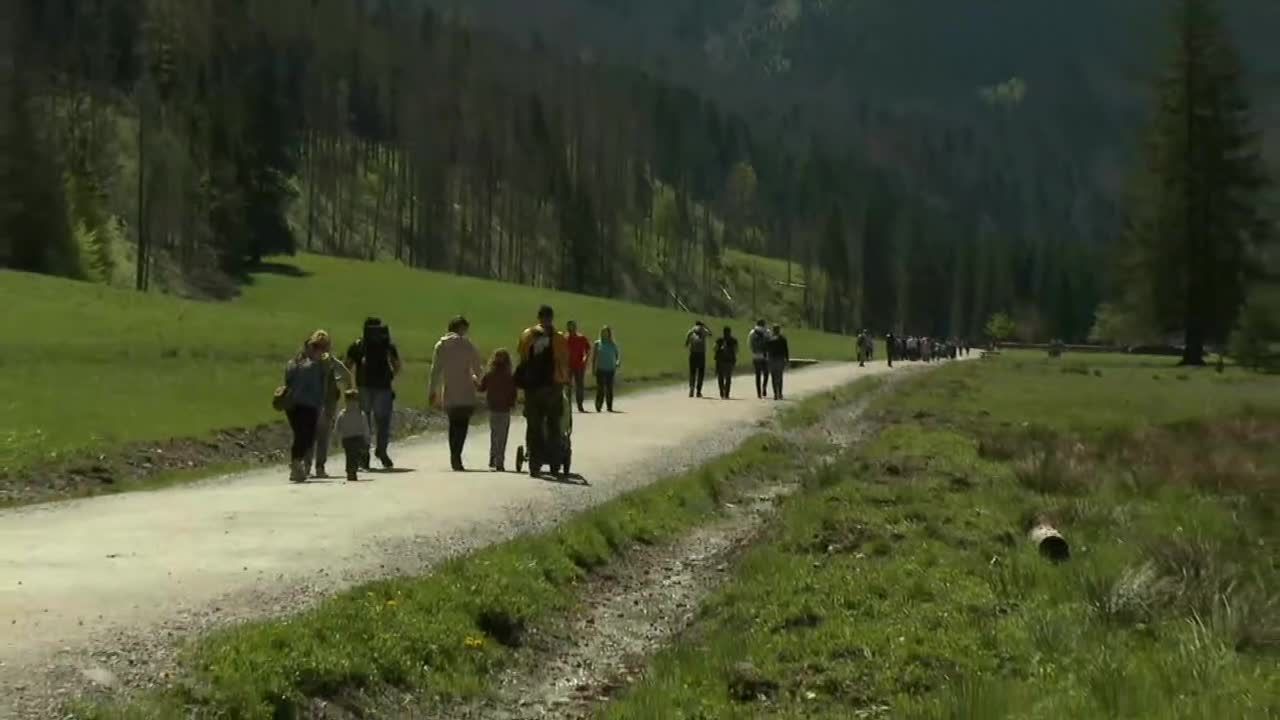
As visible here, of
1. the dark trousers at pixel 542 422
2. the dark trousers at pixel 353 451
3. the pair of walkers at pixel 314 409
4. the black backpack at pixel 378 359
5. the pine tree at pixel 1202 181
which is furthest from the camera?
the pine tree at pixel 1202 181

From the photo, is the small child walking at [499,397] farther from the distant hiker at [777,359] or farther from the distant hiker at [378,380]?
the distant hiker at [777,359]

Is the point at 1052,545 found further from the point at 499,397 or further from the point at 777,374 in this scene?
the point at 777,374

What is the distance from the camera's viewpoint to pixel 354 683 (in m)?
9.56

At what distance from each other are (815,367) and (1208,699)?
67.5 m

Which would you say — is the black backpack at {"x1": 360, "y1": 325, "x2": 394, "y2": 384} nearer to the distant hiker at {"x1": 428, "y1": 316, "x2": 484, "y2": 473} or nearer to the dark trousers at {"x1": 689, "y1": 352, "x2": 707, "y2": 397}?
the distant hiker at {"x1": 428, "y1": 316, "x2": 484, "y2": 473}

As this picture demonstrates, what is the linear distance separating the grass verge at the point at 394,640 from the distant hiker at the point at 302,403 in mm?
6212

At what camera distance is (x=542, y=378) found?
20172 millimetres

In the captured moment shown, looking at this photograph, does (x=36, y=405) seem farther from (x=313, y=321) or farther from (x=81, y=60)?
(x=81, y=60)

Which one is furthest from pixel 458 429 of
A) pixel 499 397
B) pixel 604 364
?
pixel 604 364

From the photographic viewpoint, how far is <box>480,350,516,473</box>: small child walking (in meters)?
21.1

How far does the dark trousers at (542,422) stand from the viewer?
20.2 meters

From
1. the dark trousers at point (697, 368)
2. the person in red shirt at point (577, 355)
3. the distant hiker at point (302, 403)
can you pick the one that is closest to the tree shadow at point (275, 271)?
the dark trousers at point (697, 368)

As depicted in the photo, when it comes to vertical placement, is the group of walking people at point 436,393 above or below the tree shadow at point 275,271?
below

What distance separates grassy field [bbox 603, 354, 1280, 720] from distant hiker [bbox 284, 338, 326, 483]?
284 inches
